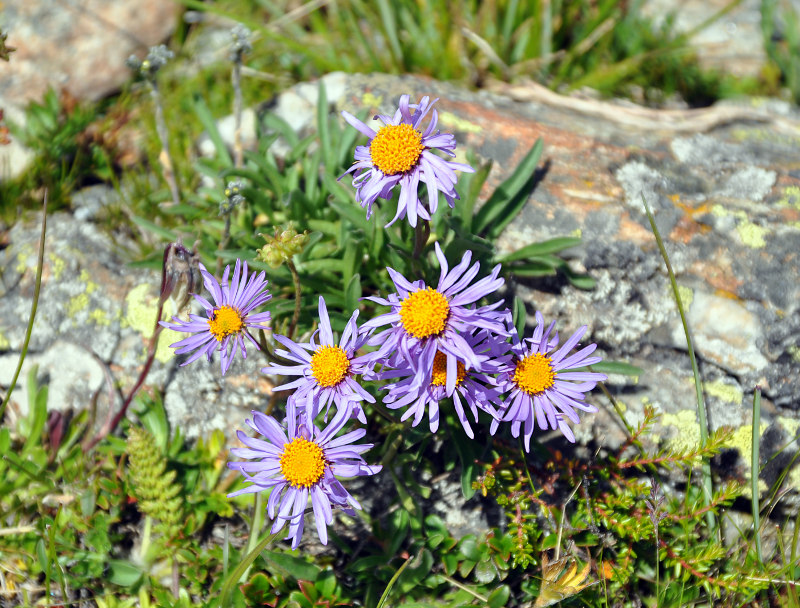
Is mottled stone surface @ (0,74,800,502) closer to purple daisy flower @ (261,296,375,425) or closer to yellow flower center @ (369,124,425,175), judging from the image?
purple daisy flower @ (261,296,375,425)

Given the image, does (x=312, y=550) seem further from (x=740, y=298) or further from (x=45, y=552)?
(x=740, y=298)

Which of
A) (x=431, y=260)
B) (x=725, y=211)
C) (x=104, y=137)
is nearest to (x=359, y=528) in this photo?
(x=431, y=260)

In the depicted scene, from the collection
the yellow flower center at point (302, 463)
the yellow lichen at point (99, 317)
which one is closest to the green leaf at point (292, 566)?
the yellow flower center at point (302, 463)

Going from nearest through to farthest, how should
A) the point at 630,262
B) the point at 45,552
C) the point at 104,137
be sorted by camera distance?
the point at 45,552 < the point at 630,262 < the point at 104,137

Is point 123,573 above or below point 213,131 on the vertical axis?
below

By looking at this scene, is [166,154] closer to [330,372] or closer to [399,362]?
[330,372]

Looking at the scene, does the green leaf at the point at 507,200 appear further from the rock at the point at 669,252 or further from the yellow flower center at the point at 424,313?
the yellow flower center at the point at 424,313

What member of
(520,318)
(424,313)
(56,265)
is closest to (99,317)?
(56,265)

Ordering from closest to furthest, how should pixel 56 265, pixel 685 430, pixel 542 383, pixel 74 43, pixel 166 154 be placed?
pixel 542 383, pixel 685 430, pixel 56 265, pixel 166 154, pixel 74 43
